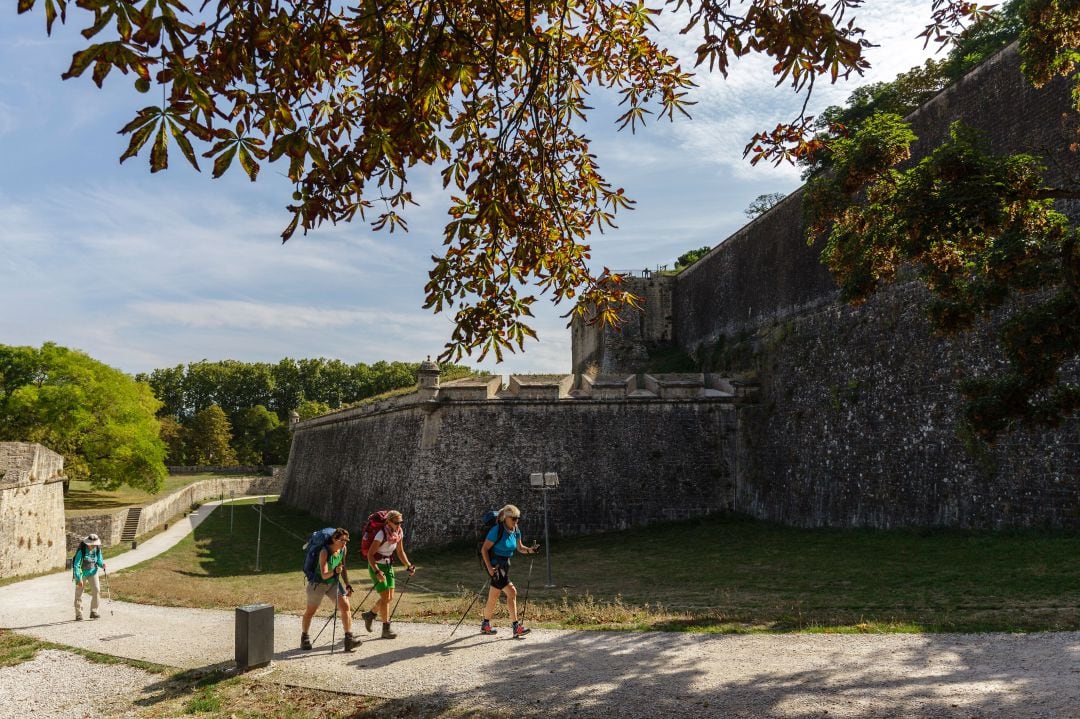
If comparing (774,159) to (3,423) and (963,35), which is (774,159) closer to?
(963,35)

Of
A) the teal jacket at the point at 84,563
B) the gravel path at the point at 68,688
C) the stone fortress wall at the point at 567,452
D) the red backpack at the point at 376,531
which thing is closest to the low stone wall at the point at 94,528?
the stone fortress wall at the point at 567,452

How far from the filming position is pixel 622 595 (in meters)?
11.5

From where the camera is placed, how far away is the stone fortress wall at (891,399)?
12672 mm

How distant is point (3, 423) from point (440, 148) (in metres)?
37.6

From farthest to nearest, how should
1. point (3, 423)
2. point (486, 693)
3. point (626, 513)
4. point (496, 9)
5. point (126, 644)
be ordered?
point (3, 423)
point (626, 513)
point (126, 644)
point (486, 693)
point (496, 9)

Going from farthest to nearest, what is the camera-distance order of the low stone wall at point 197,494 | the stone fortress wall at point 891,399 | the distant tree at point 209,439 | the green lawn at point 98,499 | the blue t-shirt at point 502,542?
the distant tree at point 209,439 < the green lawn at point 98,499 < the low stone wall at point 197,494 < the stone fortress wall at point 891,399 < the blue t-shirt at point 502,542

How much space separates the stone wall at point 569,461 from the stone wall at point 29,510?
399 inches

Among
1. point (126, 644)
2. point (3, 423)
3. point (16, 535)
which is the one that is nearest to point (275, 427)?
point (3, 423)

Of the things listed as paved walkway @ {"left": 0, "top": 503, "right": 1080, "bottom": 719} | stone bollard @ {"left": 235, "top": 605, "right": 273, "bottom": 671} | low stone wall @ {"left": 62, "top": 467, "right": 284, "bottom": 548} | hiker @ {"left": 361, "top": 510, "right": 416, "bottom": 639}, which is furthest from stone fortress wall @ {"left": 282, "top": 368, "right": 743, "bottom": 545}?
stone bollard @ {"left": 235, "top": 605, "right": 273, "bottom": 671}

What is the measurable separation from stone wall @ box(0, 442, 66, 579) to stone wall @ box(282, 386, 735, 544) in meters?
10.1

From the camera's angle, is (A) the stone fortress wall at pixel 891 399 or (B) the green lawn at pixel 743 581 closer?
(B) the green lawn at pixel 743 581

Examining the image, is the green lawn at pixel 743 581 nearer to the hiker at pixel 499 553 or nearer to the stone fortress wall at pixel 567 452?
the stone fortress wall at pixel 567 452

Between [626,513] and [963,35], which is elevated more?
[963,35]

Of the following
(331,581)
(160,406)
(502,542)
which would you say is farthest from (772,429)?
(160,406)
